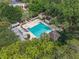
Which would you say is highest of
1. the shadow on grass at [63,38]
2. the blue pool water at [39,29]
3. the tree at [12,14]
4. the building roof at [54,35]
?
the tree at [12,14]

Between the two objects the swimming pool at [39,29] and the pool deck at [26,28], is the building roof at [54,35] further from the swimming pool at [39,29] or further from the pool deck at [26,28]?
the pool deck at [26,28]

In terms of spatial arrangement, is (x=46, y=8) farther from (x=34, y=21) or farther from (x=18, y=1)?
(x=18, y=1)

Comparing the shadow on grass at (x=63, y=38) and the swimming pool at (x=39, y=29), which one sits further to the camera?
the swimming pool at (x=39, y=29)

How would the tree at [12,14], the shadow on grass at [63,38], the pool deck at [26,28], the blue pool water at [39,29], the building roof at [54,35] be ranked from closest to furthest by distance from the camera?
the shadow on grass at [63,38]
the building roof at [54,35]
the pool deck at [26,28]
the blue pool water at [39,29]
the tree at [12,14]

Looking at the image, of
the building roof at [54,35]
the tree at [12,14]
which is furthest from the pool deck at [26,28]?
the building roof at [54,35]

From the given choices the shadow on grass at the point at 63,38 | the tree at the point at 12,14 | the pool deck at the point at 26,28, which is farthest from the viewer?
the tree at the point at 12,14

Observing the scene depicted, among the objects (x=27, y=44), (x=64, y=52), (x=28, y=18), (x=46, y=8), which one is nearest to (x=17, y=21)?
(x=28, y=18)

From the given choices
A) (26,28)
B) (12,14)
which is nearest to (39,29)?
(26,28)

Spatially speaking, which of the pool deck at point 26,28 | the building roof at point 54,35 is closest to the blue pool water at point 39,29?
the pool deck at point 26,28

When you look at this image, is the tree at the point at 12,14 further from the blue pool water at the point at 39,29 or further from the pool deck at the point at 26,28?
the blue pool water at the point at 39,29

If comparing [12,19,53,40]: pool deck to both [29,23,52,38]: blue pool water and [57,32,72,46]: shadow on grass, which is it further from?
[57,32,72,46]: shadow on grass

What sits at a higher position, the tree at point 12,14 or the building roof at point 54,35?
the tree at point 12,14
